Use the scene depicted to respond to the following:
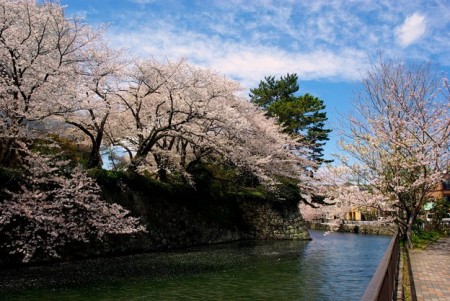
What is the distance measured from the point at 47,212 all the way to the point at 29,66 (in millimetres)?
5260

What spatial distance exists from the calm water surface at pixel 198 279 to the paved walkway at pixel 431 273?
1666 mm

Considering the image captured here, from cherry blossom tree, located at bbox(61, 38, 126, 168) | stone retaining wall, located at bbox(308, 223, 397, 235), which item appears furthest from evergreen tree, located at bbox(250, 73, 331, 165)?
cherry blossom tree, located at bbox(61, 38, 126, 168)

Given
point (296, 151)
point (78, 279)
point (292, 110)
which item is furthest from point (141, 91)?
point (292, 110)

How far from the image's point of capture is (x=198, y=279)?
41.8ft

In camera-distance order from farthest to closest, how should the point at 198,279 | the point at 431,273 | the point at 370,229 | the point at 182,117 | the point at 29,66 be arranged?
the point at 370,229 < the point at 182,117 < the point at 29,66 < the point at 198,279 < the point at 431,273

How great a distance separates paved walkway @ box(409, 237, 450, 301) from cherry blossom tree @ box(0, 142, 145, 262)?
10.8 m

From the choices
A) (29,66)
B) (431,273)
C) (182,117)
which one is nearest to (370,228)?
(182,117)

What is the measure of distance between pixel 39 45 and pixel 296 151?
2555cm

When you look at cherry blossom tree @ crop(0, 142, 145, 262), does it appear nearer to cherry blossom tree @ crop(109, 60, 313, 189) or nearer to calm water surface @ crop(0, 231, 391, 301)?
calm water surface @ crop(0, 231, 391, 301)

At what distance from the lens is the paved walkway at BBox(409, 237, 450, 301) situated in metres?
8.01

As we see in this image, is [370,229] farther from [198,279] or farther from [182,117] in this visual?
[198,279]

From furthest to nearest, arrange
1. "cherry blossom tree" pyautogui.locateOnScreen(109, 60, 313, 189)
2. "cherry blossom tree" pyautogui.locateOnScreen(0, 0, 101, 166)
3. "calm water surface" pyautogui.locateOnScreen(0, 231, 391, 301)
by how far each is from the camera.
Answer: "cherry blossom tree" pyautogui.locateOnScreen(109, 60, 313, 189)
"cherry blossom tree" pyautogui.locateOnScreen(0, 0, 101, 166)
"calm water surface" pyautogui.locateOnScreen(0, 231, 391, 301)

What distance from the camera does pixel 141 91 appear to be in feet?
72.1

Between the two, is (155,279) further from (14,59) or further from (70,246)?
(14,59)
